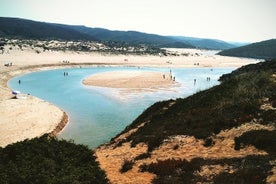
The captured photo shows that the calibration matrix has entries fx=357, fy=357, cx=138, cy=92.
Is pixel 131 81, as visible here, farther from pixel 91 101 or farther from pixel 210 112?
pixel 210 112

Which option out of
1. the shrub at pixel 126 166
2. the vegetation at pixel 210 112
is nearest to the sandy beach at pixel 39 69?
the vegetation at pixel 210 112

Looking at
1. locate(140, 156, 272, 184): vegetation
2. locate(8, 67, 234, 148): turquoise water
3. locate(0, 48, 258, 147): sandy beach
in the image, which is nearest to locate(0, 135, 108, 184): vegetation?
locate(140, 156, 272, 184): vegetation

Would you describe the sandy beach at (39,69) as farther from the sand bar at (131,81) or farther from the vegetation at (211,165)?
the vegetation at (211,165)

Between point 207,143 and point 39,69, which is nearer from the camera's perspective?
point 207,143

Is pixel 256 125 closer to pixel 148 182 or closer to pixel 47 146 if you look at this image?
pixel 148 182

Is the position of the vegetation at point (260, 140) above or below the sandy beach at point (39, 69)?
above

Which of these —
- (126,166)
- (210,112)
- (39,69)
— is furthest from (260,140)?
(39,69)

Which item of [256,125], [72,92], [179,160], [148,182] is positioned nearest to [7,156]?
[148,182]
